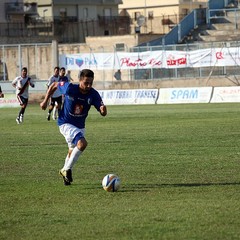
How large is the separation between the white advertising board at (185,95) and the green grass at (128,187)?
19.4 meters

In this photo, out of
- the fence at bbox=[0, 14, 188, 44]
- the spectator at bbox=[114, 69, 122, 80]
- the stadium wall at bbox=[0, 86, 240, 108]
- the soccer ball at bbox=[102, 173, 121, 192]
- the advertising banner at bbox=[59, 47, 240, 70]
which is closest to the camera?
the soccer ball at bbox=[102, 173, 121, 192]

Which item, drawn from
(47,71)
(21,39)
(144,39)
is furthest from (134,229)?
(21,39)

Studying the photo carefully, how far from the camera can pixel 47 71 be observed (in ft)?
190

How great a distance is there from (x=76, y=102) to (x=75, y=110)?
0.50ft

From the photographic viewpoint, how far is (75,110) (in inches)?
589

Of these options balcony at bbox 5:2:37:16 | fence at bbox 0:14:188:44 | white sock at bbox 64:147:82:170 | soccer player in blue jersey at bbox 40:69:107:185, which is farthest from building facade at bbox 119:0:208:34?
white sock at bbox 64:147:82:170

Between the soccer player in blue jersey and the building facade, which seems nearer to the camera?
the soccer player in blue jersey

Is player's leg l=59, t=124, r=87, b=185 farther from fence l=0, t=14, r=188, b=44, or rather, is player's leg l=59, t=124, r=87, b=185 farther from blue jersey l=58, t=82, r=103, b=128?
fence l=0, t=14, r=188, b=44

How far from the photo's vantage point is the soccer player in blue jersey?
14.6 m

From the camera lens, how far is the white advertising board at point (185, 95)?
46.3 meters

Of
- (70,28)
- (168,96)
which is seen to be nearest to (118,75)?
(168,96)

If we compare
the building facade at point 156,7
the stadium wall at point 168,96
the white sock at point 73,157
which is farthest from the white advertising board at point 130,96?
the building facade at point 156,7

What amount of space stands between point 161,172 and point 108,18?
85182 mm

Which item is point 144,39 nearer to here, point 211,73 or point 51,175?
point 211,73
